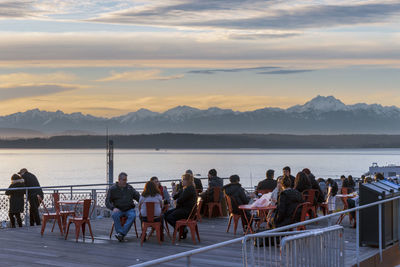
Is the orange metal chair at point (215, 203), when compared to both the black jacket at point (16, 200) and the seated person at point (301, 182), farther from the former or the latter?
the black jacket at point (16, 200)

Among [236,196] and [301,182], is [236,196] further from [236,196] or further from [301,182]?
[301,182]

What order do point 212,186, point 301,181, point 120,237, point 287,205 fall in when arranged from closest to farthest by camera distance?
point 287,205
point 120,237
point 301,181
point 212,186

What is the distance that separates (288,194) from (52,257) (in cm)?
395

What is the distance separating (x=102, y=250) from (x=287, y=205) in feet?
Result: 10.4

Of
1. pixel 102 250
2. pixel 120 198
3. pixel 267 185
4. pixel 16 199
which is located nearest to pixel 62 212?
pixel 120 198

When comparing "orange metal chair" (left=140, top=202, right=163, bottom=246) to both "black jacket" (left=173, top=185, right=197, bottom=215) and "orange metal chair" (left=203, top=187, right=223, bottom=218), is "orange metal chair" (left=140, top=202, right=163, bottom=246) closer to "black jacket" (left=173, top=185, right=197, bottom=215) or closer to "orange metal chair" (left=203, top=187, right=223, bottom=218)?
"black jacket" (left=173, top=185, right=197, bottom=215)

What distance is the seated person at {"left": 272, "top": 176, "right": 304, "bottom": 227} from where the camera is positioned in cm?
1005

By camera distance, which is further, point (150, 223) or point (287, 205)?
point (150, 223)

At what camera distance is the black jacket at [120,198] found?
11.4 meters

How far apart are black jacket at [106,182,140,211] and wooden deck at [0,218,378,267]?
62 cm

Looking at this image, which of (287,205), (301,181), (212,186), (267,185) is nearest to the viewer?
(287,205)

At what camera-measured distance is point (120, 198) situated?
449 inches

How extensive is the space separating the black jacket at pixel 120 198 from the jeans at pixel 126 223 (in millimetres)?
87

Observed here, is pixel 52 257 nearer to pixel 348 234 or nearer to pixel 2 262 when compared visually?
pixel 2 262
